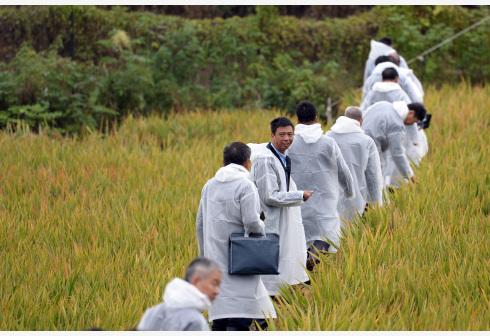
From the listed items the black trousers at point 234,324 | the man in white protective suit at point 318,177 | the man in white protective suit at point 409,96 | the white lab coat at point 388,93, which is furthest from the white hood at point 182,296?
the man in white protective suit at point 409,96

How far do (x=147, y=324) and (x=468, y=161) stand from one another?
6.65 metres

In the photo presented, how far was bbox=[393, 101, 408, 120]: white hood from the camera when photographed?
9.55m

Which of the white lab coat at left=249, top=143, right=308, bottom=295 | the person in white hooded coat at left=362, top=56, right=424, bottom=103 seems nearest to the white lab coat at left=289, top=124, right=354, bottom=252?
the white lab coat at left=249, top=143, right=308, bottom=295

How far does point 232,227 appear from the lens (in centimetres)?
646

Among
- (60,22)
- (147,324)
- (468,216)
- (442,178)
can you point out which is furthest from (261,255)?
(60,22)

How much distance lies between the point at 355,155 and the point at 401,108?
128cm

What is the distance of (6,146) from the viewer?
1232 centimetres

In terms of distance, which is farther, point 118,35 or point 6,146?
point 118,35

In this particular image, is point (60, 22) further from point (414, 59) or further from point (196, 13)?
point (414, 59)

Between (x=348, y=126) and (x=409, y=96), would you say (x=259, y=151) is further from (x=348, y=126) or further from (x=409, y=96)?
(x=409, y=96)

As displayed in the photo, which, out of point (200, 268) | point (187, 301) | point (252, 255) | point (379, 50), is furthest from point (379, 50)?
point (187, 301)

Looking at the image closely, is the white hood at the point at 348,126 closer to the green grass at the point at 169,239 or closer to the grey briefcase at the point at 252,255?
the green grass at the point at 169,239

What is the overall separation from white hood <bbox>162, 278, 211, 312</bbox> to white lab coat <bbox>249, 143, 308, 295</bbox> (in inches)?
99.0

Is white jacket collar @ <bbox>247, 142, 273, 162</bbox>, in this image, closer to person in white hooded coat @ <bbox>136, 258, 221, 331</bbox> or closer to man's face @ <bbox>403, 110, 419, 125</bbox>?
person in white hooded coat @ <bbox>136, 258, 221, 331</bbox>
